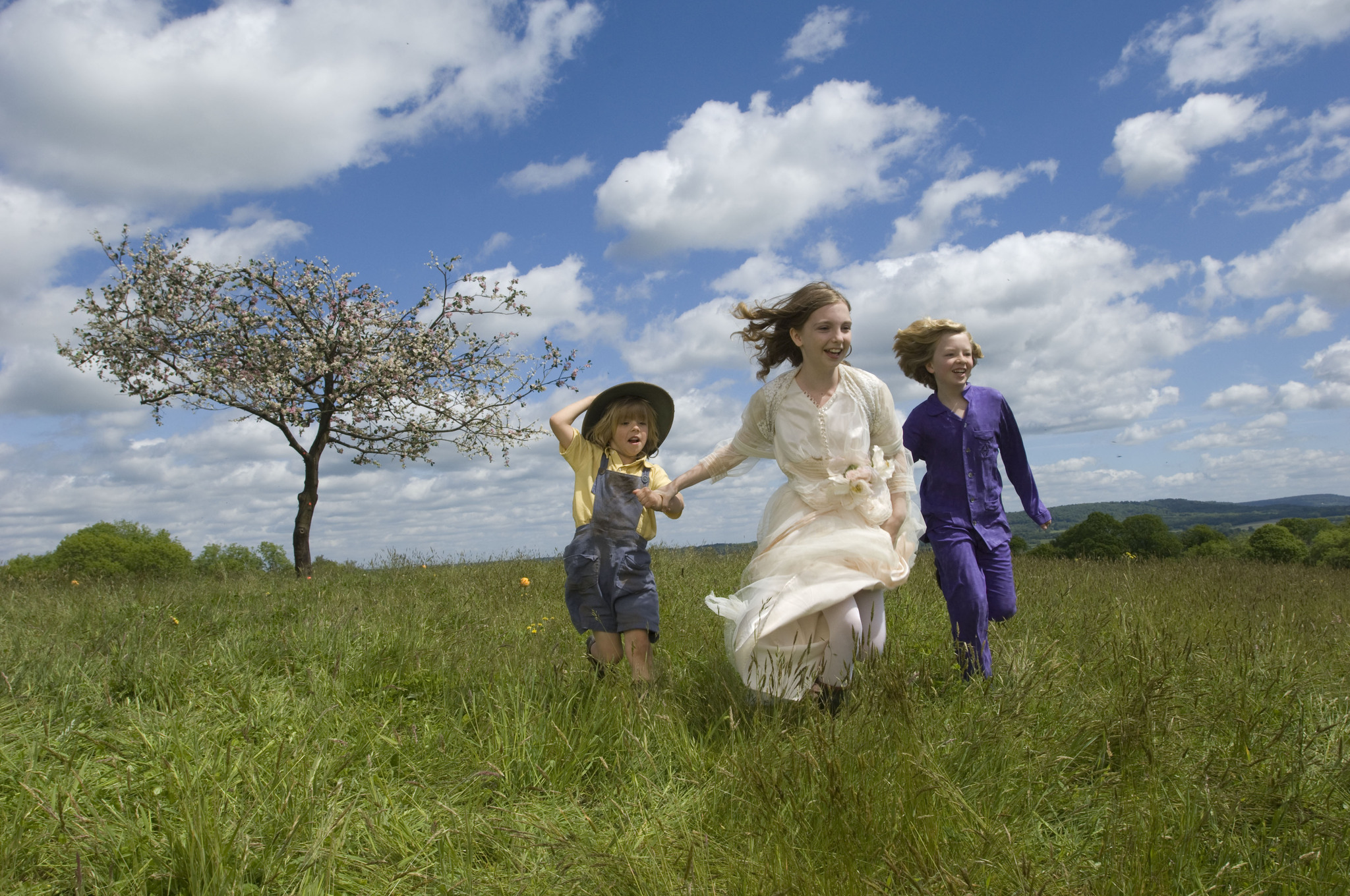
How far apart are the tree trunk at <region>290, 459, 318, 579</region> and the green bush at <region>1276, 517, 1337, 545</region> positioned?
30144mm

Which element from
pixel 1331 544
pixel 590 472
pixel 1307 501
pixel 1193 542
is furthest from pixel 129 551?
pixel 1307 501

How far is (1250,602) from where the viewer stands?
6.97 metres

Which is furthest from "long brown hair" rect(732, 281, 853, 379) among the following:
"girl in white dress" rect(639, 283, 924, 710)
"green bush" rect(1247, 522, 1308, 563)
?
"green bush" rect(1247, 522, 1308, 563)

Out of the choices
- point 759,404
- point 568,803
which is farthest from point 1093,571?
point 568,803

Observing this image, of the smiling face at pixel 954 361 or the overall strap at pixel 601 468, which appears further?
the smiling face at pixel 954 361

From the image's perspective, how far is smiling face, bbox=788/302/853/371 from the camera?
3625 millimetres

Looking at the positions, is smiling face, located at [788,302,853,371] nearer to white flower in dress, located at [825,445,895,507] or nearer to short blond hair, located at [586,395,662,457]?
white flower in dress, located at [825,445,895,507]

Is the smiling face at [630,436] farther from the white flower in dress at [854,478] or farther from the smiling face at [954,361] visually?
the smiling face at [954,361]

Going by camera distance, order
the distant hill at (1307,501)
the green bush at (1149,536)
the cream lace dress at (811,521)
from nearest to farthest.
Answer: the cream lace dress at (811,521) → the green bush at (1149,536) → the distant hill at (1307,501)

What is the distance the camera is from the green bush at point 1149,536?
16750 millimetres

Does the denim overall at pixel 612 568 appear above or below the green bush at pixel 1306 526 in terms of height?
above

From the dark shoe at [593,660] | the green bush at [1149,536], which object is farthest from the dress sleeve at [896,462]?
the green bush at [1149,536]

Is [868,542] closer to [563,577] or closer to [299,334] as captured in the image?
[563,577]

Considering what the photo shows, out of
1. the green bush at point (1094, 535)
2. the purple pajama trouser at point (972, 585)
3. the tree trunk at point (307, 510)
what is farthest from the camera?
the green bush at point (1094, 535)
